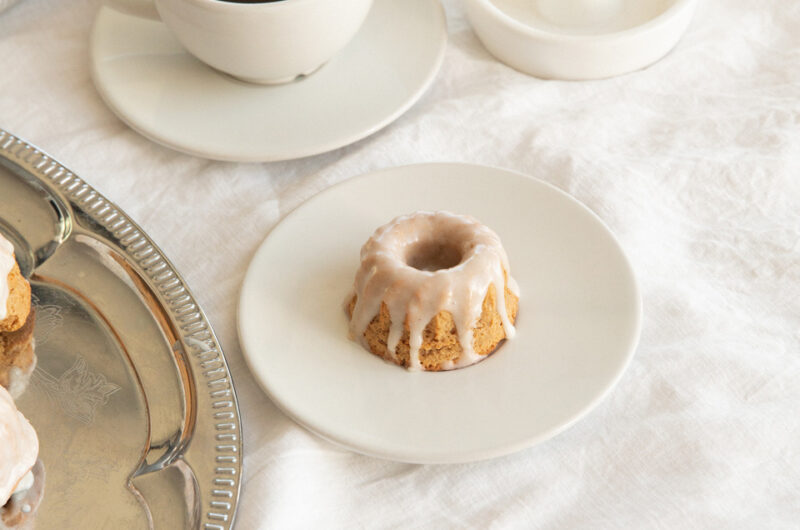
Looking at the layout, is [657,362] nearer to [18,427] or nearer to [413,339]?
[413,339]

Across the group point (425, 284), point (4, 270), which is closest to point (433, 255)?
point (425, 284)

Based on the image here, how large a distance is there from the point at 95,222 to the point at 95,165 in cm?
11

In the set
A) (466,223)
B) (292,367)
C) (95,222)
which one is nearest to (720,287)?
(466,223)

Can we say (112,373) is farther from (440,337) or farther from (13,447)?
(440,337)

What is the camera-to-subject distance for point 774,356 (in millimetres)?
635

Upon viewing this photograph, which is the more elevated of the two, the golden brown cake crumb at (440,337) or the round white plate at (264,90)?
the round white plate at (264,90)

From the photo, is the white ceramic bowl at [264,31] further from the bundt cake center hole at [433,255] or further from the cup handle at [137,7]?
the bundt cake center hole at [433,255]

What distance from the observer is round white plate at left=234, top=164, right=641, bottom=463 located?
0.57 m

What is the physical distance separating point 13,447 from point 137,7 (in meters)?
0.41

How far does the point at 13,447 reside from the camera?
54 cm

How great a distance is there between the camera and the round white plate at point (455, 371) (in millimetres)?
567

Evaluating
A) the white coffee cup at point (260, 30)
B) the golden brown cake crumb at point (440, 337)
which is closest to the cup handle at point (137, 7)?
the white coffee cup at point (260, 30)

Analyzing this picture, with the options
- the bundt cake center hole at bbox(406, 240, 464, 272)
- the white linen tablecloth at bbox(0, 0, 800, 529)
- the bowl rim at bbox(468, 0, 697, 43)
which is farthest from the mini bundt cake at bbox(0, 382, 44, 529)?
the bowl rim at bbox(468, 0, 697, 43)

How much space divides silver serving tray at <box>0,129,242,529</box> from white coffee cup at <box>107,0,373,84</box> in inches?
6.0
